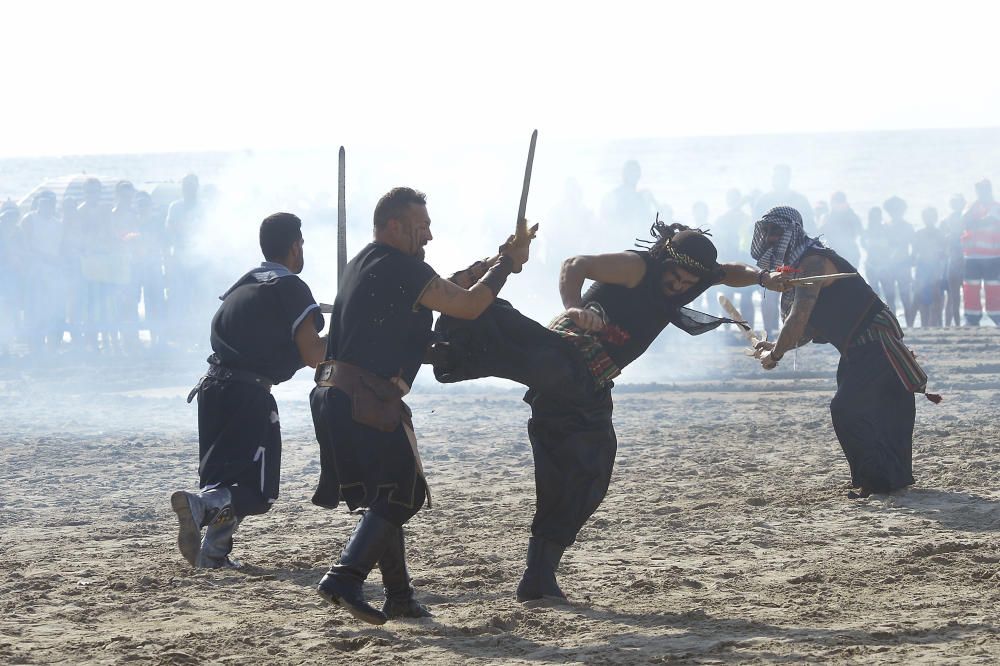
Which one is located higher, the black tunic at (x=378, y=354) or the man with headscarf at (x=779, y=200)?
the man with headscarf at (x=779, y=200)

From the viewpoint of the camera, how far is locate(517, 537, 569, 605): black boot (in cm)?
575

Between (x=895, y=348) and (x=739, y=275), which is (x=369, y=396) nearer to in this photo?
(x=739, y=275)

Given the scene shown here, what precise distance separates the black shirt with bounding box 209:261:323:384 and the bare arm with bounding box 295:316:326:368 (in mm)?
46

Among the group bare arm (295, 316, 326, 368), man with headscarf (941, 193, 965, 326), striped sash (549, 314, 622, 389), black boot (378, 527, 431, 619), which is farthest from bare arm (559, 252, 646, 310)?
Result: man with headscarf (941, 193, 965, 326)

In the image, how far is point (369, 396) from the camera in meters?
5.28

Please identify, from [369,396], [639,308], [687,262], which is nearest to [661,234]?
[687,262]

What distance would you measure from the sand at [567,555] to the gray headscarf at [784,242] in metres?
1.34

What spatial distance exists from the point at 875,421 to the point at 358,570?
3.72m

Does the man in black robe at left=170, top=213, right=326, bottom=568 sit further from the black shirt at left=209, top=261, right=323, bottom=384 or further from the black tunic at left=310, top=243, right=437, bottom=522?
the black tunic at left=310, top=243, right=437, bottom=522

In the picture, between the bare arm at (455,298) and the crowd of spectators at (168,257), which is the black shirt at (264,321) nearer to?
the bare arm at (455,298)

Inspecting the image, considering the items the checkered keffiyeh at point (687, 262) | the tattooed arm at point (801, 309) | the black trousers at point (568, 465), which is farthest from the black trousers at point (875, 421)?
→ the black trousers at point (568, 465)

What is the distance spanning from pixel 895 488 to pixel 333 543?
3.09m

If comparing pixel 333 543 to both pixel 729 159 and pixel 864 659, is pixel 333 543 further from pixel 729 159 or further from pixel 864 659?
pixel 729 159

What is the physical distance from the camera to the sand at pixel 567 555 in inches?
203
